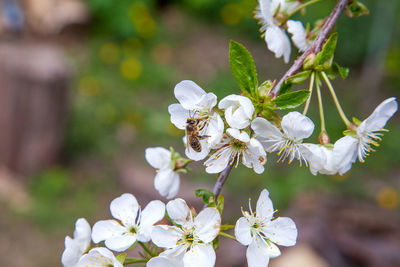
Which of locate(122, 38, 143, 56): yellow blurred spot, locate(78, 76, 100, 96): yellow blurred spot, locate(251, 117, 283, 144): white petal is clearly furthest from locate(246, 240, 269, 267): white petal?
locate(122, 38, 143, 56): yellow blurred spot

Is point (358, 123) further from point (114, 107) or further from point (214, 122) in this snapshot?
point (114, 107)

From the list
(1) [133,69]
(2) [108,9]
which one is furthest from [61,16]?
(1) [133,69]

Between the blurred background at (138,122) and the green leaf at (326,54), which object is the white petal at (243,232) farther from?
the blurred background at (138,122)

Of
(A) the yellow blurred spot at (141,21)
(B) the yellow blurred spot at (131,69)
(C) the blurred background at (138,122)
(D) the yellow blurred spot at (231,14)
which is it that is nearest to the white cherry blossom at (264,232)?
(C) the blurred background at (138,122)

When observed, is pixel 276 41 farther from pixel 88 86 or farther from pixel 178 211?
pixel 88 86

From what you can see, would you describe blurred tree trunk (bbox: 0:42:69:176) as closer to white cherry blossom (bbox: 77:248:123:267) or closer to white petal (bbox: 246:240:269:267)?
white cherry blossom (bbox: 77:248:123:267)

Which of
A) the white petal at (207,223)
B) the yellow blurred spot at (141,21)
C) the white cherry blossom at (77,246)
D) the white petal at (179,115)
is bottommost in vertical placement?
the yellow blurred spot at (141,21)

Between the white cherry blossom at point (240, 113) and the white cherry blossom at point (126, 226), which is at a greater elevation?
the white cherry blossom at point (240, 113)
